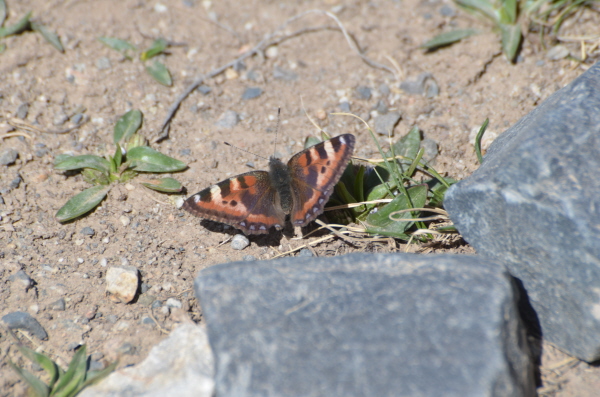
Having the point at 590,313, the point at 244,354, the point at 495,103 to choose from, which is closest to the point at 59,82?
the point at 244,354

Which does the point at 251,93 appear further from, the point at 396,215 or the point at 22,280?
the point at 22,280

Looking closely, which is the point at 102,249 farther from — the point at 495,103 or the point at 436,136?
the point at 495,103

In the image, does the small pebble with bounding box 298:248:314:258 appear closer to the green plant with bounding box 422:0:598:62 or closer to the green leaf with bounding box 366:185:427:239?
the green leaf with bounding box 366:185:427:239

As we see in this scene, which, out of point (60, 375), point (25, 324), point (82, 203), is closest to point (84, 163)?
point (82, 203)

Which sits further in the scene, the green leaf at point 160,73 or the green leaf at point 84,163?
the green leaf at point 160,73

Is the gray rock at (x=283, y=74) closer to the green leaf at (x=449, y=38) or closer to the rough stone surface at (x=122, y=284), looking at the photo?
the green leaf at (x=449, y=38)

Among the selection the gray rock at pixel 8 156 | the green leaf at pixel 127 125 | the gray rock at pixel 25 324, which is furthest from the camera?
the green leaf at pixel 127 125

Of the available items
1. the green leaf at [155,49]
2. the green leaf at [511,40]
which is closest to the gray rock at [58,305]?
the green leaf at [155,49]
